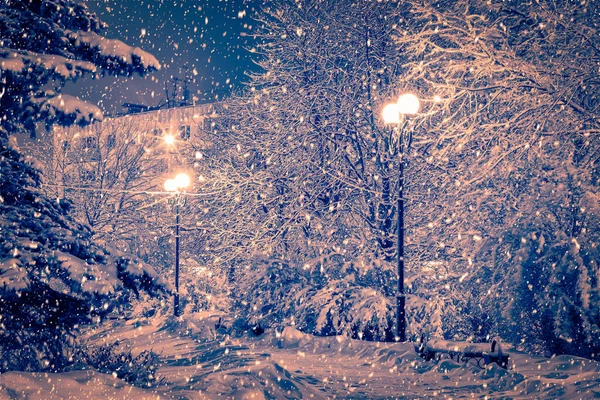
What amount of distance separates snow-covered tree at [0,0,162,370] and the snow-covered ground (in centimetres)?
118

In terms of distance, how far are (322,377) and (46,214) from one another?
5.51 meters

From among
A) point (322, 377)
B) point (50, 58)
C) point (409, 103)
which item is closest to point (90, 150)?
point (50, 58)

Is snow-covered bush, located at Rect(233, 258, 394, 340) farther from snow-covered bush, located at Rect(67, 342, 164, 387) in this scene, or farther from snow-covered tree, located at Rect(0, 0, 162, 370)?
snow-covered tree, located at Rect(0, 0, 162, 370)

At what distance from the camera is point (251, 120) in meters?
18.6

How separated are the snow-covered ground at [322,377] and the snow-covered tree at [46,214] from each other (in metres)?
1.18

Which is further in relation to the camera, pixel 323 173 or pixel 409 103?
pixel 323 173

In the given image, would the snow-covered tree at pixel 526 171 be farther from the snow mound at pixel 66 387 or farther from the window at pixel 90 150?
the window at pixel 90 150

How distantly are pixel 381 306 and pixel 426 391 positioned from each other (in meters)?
4.76

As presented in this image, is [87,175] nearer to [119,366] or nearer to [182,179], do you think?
[182,179]

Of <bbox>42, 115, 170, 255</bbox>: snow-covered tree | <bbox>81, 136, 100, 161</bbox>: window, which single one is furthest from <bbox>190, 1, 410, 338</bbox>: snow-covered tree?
<bbox>81, 136, 100, 161</bbox>: window

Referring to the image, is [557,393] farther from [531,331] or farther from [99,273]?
[99,273]

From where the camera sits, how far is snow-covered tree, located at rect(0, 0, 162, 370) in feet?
22.3

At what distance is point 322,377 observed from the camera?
906 centimetres

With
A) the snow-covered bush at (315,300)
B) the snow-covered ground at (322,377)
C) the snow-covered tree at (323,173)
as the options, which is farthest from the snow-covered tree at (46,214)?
the snow-covered tree at (323,173)
